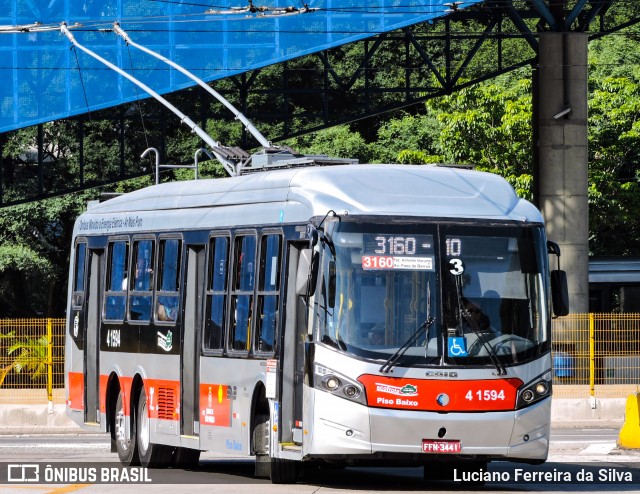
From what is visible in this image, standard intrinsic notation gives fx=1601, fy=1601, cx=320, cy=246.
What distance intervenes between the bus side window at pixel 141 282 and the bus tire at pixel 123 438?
113cm

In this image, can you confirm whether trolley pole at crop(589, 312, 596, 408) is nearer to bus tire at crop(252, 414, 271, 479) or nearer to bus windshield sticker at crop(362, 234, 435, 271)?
bus tire at crop(252, 414, 271, 479)

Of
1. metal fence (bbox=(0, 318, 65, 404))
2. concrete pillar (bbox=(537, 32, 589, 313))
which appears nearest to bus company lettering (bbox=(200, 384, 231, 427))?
metal fence (bbox=(0, 318, 65, 404))

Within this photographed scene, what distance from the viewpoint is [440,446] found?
13.7 metres

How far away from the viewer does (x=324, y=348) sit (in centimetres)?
1385

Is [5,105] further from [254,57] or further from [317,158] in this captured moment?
[317,158]

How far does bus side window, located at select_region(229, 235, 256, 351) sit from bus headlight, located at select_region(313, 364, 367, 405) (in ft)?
5.67

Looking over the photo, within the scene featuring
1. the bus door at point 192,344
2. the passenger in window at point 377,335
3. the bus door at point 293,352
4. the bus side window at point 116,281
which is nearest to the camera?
the passenger in window at point 377,335

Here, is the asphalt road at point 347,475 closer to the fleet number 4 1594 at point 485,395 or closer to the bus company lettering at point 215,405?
the bus company lettering at point 215,405

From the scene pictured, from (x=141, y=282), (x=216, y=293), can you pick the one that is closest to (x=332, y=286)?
(x=216, y=293)

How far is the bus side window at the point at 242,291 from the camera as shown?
15484mm

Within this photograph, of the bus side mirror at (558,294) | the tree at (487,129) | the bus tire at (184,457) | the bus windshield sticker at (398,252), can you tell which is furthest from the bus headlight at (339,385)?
the tree at (487,129)

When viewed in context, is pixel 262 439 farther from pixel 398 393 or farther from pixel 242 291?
pixel 398 393

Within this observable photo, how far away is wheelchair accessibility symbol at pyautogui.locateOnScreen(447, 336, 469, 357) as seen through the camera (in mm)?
13845

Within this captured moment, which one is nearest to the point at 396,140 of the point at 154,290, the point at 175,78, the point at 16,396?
the point at 175,78
